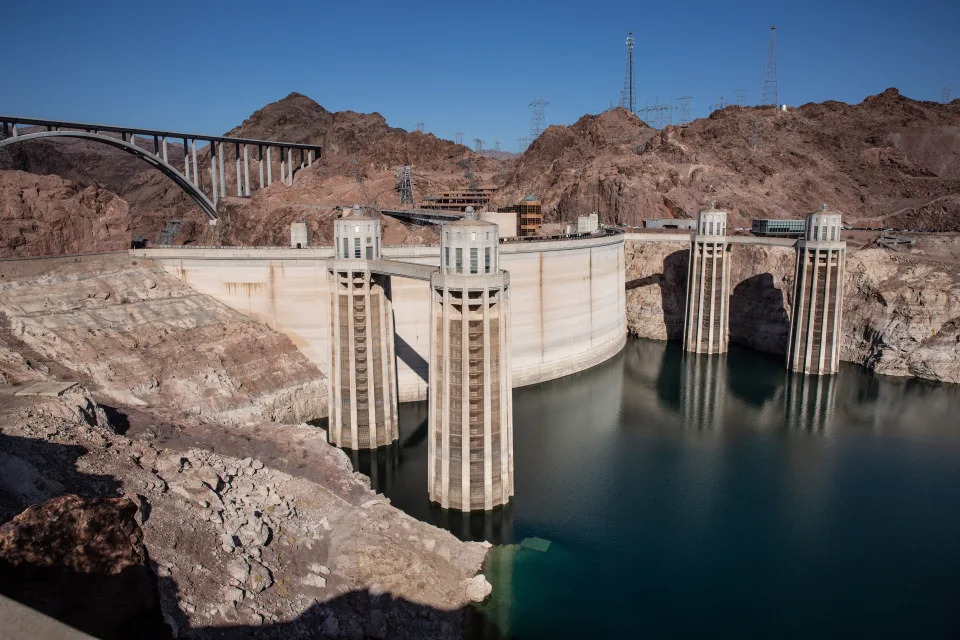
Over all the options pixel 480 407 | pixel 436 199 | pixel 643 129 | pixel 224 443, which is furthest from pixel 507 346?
pixel 643 129

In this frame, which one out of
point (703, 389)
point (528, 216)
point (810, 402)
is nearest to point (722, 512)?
point (810, 402)

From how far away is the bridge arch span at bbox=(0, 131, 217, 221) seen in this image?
191 feet

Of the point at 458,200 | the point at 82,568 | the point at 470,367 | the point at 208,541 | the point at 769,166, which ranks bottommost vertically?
the point at 208,541

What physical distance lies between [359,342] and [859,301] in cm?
4509

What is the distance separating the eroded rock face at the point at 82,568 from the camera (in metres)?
15.1

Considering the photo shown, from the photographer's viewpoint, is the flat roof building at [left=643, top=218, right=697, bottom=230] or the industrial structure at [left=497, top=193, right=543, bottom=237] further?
the flat roof building at [left=643, top=218, right=697, bottom=230]

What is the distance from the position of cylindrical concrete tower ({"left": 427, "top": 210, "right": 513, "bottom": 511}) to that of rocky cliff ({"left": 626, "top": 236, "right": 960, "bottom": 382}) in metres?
41.5

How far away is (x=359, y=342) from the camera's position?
1539 inches

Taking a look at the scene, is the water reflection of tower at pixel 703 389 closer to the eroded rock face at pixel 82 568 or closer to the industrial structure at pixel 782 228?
the industrial structure at pixel 782 228

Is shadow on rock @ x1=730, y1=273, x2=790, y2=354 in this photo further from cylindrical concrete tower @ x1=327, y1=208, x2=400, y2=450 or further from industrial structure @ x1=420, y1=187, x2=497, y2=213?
cylindrical concrete tower @ x1=327, y1=208, x2=400, y2=450

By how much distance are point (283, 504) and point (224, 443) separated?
6714mm

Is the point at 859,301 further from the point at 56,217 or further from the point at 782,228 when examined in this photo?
the point at 56,217

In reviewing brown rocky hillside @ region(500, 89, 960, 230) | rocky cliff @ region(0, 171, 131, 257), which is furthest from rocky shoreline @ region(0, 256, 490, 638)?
brown rocky hillside @ region(500, 89, 960, 230)

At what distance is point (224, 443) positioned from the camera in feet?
106
